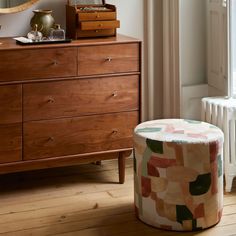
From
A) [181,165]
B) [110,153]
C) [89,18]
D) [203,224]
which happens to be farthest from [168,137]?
[89,18]

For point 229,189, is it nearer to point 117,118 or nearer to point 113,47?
point 117,118

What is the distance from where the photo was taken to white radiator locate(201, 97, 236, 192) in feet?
A: 11.0

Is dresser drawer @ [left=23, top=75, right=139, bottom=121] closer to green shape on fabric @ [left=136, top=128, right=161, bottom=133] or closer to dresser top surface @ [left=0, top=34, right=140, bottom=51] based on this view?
dresser top surface @ [left=0, top=34, right=140, bottom=51]

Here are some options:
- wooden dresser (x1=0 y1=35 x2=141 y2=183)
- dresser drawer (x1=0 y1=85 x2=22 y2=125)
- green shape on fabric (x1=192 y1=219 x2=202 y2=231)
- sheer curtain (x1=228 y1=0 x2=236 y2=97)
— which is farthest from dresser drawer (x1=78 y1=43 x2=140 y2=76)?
green shape on fabric (x1=192 y1=219 x2=202 y2=231)

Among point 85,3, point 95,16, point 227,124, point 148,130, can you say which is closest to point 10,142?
point 148,130

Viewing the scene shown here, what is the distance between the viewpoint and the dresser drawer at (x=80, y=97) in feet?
10.5

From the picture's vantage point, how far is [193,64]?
393 centimetres

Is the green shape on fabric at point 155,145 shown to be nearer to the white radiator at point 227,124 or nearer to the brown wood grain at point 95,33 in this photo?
the white radiator at point 227,124

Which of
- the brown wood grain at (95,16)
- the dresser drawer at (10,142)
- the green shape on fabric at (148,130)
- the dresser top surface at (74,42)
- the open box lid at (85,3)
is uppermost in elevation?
the open box lid at (85,3)

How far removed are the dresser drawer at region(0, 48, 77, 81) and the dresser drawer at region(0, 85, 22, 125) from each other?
6 cm

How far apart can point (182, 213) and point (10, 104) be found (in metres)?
1.07

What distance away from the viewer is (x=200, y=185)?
2.82 m

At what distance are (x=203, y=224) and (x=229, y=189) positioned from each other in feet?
1.87

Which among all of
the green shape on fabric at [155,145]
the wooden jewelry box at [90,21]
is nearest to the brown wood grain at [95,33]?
the wooden jewelry box at [90,21]
